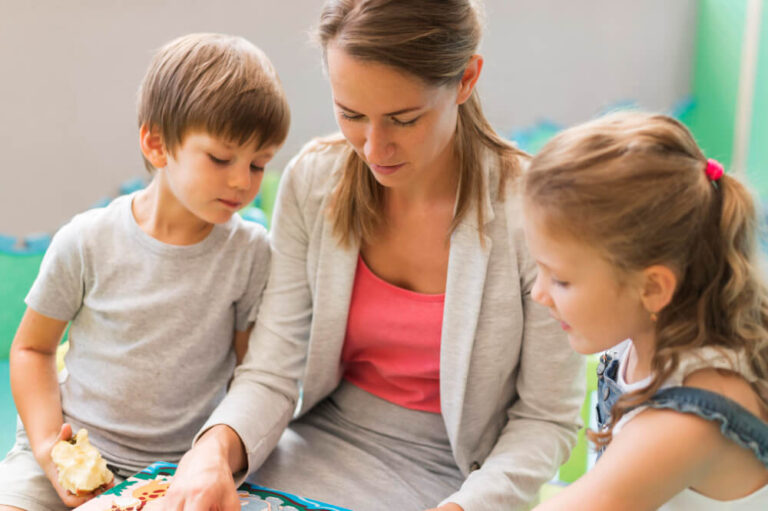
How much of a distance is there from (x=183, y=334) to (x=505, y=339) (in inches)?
20.4

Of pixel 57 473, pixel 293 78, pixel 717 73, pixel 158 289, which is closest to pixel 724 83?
pixel 717 73

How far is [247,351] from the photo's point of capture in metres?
1.38

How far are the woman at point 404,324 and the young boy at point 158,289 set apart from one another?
0.10 meters

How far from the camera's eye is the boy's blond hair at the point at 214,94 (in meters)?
1.23

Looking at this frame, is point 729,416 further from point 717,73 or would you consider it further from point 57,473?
point 717,73

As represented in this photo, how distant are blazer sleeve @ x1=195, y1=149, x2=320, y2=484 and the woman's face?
0.22 m

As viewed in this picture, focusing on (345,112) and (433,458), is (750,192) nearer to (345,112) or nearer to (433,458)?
(345,112)

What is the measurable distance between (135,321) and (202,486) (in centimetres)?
35

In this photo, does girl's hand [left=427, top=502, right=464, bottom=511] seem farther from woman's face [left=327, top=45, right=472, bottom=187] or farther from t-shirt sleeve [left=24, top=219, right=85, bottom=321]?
t-shirt sleeve [left=24, top=219, right=85, bottom=321]

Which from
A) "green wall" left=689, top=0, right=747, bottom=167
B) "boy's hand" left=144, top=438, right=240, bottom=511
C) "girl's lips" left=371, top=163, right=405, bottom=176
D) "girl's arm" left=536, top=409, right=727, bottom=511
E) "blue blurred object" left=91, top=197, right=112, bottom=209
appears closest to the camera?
"girl's arm" left=536, top=409, right=727, bottom=511

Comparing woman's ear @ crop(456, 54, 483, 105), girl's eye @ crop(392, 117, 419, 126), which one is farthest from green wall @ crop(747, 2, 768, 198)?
girl's eye @ crop(392, 117, 419, 126)

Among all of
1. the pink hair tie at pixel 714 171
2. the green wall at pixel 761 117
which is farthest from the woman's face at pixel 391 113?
the green wall at pixel 761 117

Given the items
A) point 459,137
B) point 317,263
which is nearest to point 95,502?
point 317,263

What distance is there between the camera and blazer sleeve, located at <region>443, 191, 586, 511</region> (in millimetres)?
1219
